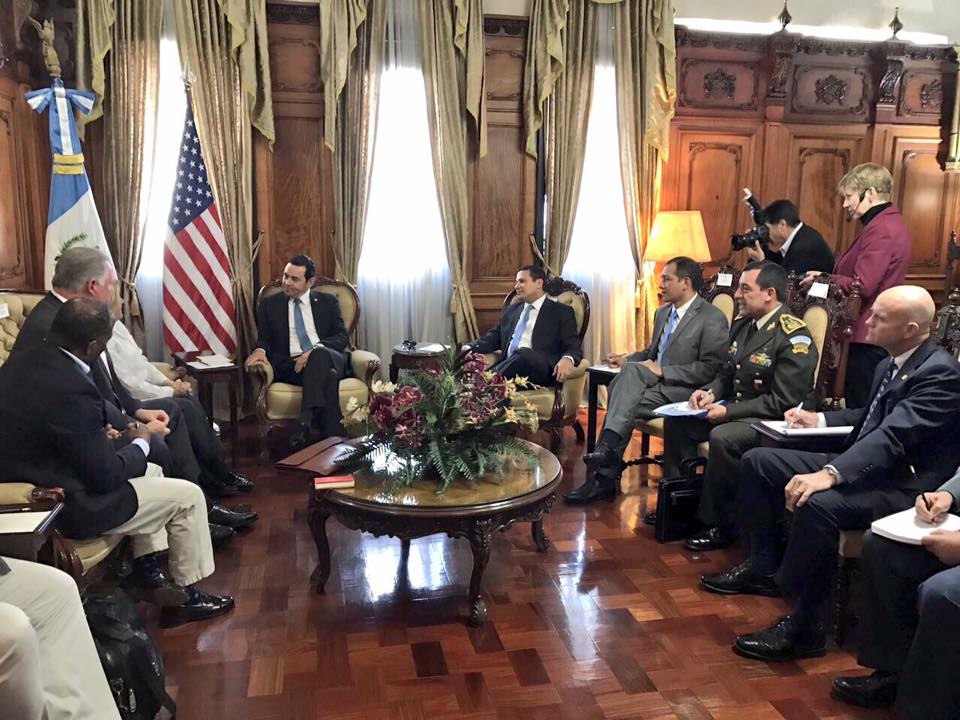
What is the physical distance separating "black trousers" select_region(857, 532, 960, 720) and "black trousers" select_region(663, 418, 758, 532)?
0.91 meters

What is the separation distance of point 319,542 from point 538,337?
2.18m

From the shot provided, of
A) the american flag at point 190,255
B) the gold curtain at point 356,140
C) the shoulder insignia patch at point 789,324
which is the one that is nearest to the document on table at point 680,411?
the shoulder insignia patch at point 789,324

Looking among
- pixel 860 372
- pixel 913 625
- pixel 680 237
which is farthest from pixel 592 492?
pixel 680 237

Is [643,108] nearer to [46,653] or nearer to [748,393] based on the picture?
[748,393]

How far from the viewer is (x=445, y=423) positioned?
2.81 m

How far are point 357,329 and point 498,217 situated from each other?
1305 millimetres

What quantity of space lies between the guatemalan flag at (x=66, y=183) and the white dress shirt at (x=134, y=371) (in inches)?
33.0

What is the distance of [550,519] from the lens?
3.68 m

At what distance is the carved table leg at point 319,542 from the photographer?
9.40 ft

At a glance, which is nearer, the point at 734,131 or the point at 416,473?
the point at 416,473

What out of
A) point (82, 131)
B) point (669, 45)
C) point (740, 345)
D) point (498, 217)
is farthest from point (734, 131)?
point (82, 131)

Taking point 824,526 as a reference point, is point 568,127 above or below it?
above

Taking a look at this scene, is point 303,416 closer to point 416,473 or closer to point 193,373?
point 193,373

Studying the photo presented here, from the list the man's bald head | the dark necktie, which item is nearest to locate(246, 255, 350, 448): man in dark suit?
the dark necktie
